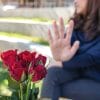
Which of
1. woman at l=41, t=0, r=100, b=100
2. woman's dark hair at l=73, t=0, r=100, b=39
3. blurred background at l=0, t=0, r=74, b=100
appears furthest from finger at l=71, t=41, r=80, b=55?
blurred background at l=0, t=0, r=74, b=100

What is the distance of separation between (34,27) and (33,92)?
251 inches

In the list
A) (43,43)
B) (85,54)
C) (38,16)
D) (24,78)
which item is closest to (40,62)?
(24,78)

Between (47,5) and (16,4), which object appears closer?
(47,5)

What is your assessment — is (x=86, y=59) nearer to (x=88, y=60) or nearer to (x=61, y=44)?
(x=88, y=60)

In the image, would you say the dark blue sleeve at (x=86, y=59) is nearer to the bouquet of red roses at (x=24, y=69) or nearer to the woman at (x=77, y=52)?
the woman at (x=77, y=52)

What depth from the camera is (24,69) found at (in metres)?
1.73

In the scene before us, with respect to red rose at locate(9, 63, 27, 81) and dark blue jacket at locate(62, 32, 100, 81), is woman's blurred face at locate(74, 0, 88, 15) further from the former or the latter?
red rose at locate(9, 63, 27, 81)

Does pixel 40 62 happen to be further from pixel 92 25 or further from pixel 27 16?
pixel 27 16

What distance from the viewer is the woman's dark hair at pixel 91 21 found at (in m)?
2.37

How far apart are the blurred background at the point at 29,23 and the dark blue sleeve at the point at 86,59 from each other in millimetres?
3310

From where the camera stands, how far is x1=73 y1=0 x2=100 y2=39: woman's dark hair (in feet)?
7.79

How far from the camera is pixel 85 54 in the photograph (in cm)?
227

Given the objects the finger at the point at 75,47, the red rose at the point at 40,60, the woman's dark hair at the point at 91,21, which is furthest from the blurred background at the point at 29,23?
the red rose at the point at 40,60

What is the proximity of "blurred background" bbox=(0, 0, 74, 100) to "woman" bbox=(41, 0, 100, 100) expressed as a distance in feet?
10.5
